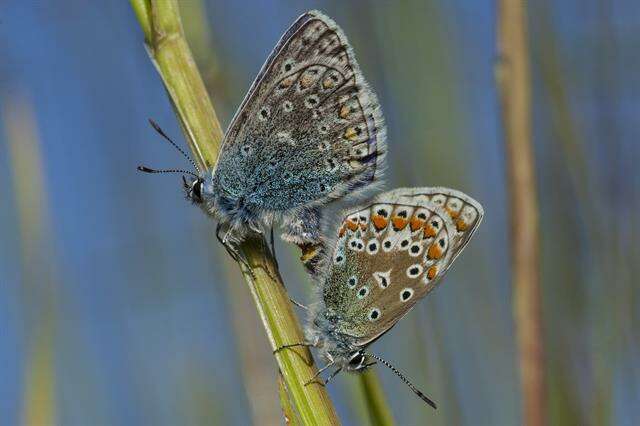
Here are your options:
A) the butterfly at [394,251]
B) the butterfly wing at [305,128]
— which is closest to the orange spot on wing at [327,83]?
the butterfly wing at [305,128]

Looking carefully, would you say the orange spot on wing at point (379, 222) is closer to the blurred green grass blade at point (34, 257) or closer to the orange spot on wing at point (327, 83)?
the orange spot on wing at point (327, 83)

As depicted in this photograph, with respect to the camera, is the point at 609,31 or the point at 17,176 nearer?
the point at 17,176

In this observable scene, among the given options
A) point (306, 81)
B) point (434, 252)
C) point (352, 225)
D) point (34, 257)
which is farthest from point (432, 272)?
point (34, 257)

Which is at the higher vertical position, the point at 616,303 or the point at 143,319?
the point at 143,319

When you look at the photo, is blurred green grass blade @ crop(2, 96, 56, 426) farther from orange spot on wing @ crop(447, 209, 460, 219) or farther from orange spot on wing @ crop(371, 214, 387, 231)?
orange spot on wing @ crop(447, 209, 460, 219)

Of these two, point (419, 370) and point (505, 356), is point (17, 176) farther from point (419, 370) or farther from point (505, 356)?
point (505, 356)

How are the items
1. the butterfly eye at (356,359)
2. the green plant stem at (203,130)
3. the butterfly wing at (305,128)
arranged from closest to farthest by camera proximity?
1. the green plant stem at (203,130)
2. the butterfly wing at (305,128)
3. the butterfly eye at (356,359)

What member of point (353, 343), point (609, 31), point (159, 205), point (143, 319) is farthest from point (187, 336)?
point (609, 31)
